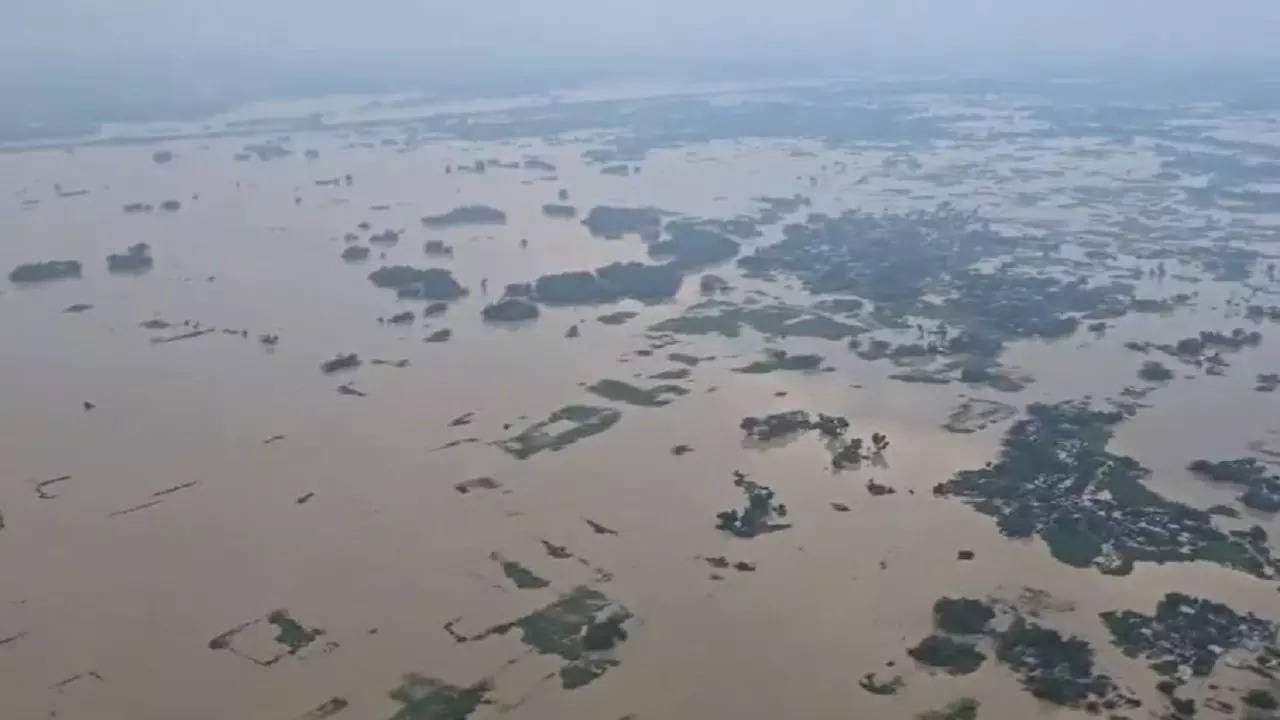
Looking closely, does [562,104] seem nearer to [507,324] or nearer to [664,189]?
[664,189]

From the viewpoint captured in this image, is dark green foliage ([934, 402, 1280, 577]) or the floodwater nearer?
the floodwater

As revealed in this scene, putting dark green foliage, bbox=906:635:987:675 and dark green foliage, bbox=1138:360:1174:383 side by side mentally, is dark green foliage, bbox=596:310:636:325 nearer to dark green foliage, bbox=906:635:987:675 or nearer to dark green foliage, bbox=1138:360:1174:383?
dark green foliage, bbox=1138:360:1174:383

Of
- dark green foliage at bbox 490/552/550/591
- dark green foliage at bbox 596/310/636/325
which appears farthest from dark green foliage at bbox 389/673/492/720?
dark green foliage at bbox 596/310/636/325

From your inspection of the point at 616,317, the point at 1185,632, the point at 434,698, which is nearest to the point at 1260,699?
the point at 1185,632

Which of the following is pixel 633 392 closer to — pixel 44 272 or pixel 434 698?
pixel 434 698

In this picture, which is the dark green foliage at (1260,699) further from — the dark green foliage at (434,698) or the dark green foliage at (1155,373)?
the dark green foliage at (1155,373)

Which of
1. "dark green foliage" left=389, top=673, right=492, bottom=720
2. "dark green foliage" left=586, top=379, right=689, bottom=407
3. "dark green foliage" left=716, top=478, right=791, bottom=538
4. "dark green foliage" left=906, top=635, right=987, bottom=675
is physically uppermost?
"dark green foliage" left=586, top=379, right=689, bottom=407

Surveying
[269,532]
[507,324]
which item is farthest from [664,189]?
[269,532]

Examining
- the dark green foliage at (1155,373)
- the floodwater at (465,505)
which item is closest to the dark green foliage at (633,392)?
the floodwater at (465,505)
